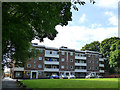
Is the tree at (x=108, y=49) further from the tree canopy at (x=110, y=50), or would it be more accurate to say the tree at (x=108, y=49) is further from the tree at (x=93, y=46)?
the tree at (x=93, y=46)

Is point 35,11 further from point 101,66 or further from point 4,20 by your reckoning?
point 101,66

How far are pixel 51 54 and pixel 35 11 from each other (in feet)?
187

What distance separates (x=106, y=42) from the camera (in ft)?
255

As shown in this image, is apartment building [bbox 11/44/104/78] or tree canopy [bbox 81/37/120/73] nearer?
apartment building [bbox 11/44/104/78]

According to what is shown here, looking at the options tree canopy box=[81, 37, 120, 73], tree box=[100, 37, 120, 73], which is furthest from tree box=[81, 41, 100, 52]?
tree box=[100, 37, 120, 73]

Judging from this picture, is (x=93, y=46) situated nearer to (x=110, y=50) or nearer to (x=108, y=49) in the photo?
(x=108, y=49)

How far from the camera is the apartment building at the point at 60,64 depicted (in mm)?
59912

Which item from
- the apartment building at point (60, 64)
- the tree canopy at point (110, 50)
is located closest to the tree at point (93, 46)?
the tree canopy at point (110, 50)

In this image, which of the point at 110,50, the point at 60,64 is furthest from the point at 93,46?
the point at 60,64

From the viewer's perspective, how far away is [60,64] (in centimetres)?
6606

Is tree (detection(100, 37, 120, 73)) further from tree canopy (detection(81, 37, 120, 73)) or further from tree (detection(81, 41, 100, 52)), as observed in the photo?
tree (detection(81, 41, 100, 52))

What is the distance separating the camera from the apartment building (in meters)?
59.9

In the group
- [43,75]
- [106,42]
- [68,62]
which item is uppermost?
[106,42]

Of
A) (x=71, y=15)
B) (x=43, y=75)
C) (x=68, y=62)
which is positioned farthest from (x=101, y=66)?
(x=71, y=15)
